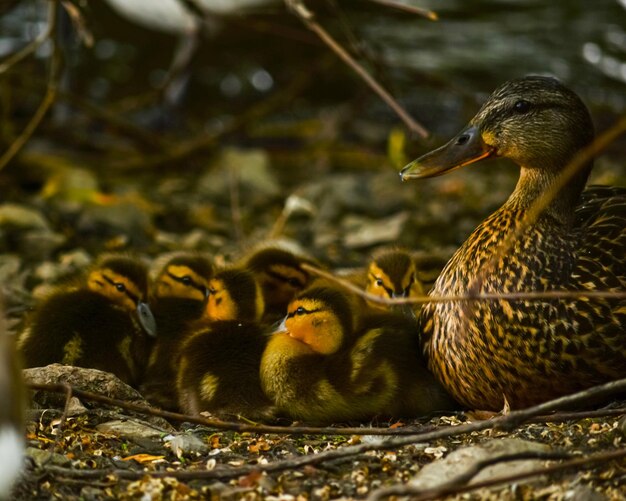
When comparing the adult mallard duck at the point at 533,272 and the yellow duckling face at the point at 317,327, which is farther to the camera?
the yellow duckling face at the point at 317,327

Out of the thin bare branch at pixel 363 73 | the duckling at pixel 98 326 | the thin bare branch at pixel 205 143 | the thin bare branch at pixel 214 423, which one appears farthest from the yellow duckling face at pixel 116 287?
the thin bare branch at pixel 205 143

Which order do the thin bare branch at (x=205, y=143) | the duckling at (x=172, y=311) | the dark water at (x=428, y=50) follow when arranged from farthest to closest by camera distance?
the dark water at (x=428, y=50) → the thin bare branch at (x=205, y=143) → the duckling at (x=172, y=311)

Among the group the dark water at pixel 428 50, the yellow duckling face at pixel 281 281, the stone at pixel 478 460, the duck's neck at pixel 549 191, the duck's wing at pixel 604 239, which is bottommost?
the stone at pixel 478 460

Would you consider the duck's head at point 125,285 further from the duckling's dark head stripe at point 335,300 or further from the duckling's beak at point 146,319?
the duckling's dark head stripe at point 335,300

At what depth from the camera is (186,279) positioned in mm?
3730

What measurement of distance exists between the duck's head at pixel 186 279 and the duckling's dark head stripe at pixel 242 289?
161mm

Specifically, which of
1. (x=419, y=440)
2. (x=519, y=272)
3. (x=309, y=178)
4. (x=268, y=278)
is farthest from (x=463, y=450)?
(x=309, y=178)

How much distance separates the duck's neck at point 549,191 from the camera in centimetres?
314

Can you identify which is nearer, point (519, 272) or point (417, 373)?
point (519, 272)

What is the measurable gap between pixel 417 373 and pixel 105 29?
551 centimetres

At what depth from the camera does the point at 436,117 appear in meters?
8.02

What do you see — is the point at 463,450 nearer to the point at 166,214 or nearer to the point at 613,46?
the point at 166,214

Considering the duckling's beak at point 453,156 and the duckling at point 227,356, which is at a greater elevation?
the duckling's beak at point 453,156

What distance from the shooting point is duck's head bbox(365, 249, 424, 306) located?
353 cm
